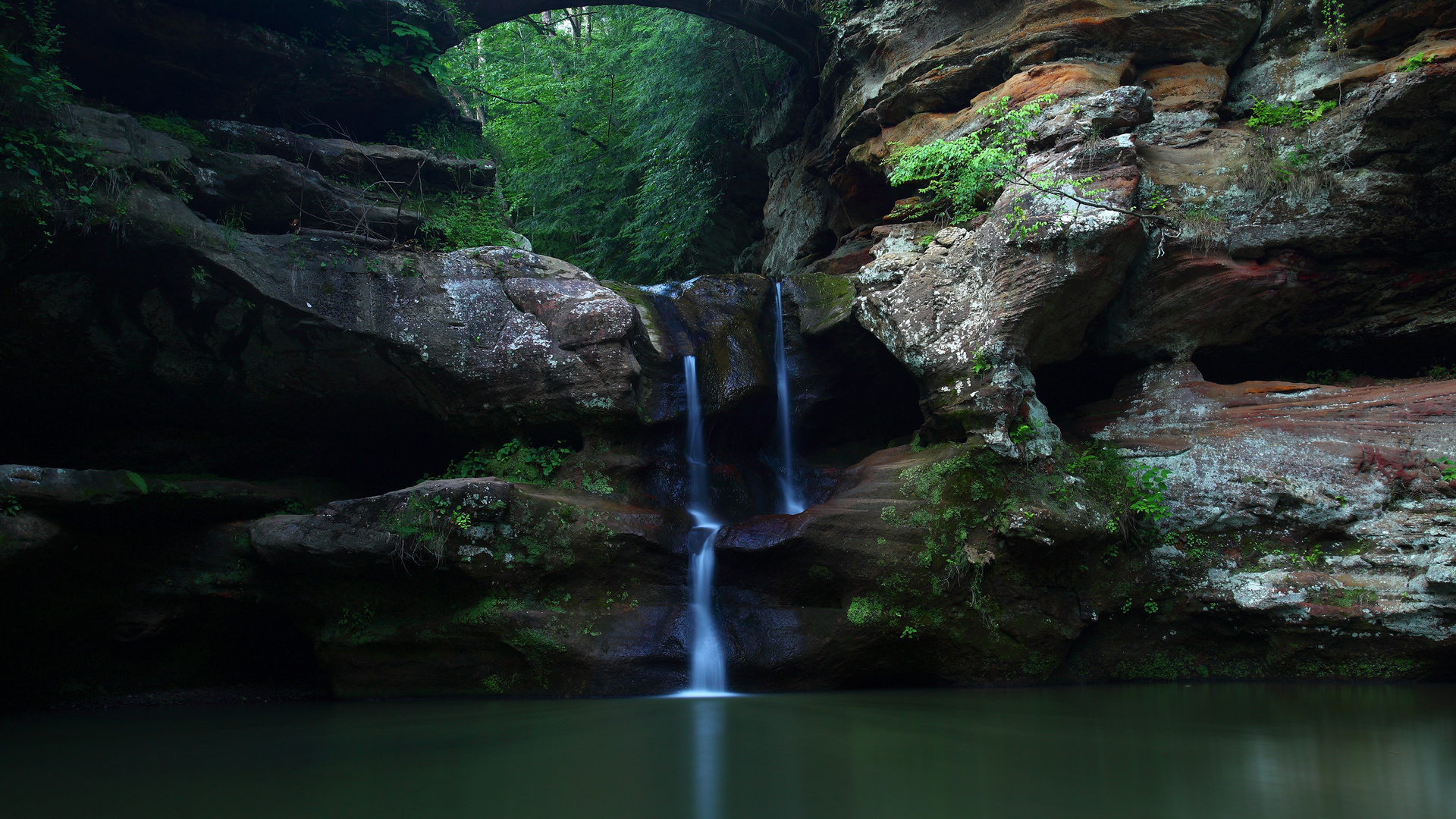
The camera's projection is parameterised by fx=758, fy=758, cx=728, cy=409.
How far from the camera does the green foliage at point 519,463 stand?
8.58 metres

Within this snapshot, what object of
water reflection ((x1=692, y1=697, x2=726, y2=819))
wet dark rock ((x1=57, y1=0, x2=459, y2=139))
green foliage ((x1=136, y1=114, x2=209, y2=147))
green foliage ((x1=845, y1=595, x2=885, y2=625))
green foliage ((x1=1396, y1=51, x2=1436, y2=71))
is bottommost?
Answer: water reflection ((x1=692, y1=697, x2=726, y2=819))

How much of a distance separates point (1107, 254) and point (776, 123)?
7719mm

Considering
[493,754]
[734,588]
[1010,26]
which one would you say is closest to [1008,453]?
[734,588]

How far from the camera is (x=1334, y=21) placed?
8.59 meters

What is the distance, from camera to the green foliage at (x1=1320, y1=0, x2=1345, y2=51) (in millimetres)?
8328

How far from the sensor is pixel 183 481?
24.6 ft

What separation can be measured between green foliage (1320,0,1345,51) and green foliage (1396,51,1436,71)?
4.43 feet

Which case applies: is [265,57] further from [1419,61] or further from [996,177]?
[1419,61]

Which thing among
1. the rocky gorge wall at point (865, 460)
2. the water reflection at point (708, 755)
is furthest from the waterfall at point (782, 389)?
the water reflection at point (708, 755)

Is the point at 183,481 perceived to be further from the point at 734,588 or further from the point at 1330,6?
the point at 1330,6

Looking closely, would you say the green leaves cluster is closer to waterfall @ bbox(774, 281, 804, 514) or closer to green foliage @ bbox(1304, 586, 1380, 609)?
waterfall @ bbox(774, 281, 804, 514)

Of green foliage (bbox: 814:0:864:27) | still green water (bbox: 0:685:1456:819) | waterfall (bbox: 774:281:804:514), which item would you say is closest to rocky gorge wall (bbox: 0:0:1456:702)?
waterfall (bbox: 774:281:804:514)

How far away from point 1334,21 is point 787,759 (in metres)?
10.1

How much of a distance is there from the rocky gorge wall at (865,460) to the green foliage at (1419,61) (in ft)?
0.10
